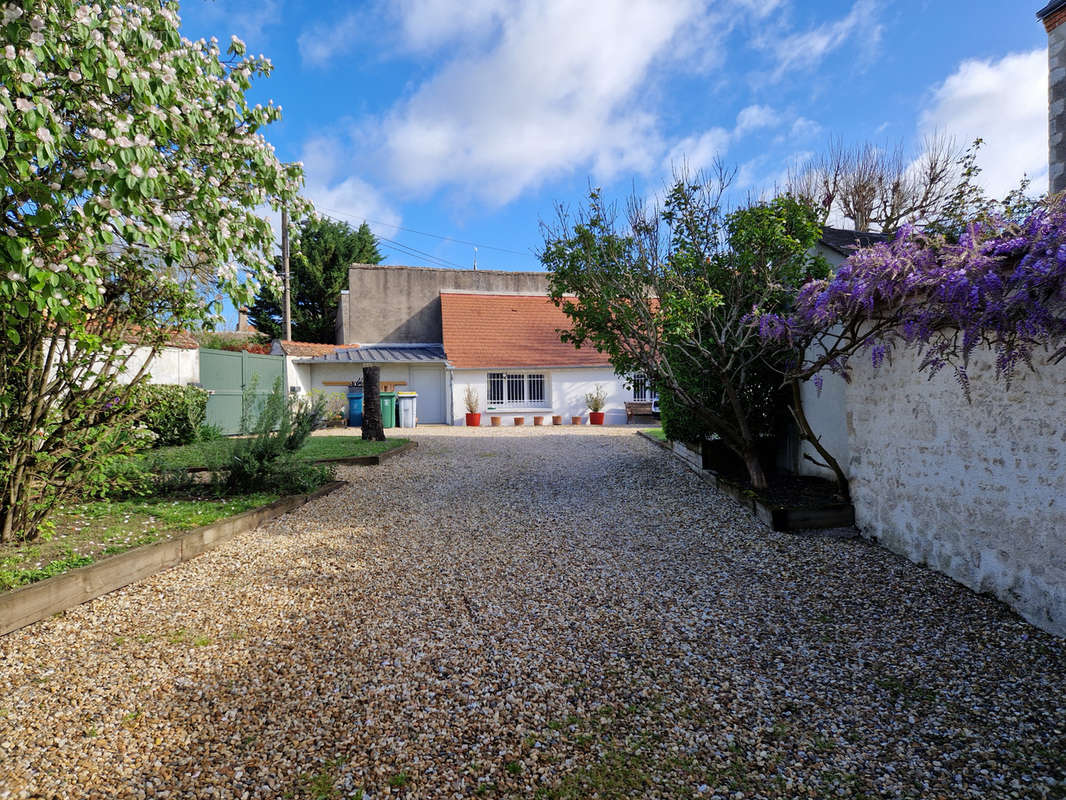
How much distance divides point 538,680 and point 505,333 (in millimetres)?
17194

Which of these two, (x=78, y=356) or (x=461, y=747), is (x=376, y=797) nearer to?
(x=461, y=747)

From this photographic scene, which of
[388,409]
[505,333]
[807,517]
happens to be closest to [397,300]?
[505,333]

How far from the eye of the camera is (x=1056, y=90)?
8.30 metres

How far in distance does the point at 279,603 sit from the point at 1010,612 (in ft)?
14.5

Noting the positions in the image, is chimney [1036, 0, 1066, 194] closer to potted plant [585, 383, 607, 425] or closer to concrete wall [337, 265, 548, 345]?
potted plant [585, 383, 607, 425]

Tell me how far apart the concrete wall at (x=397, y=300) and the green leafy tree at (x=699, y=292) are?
45.5 ft

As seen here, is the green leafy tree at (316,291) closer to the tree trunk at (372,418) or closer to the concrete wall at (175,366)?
the concrete wall at (175,366)

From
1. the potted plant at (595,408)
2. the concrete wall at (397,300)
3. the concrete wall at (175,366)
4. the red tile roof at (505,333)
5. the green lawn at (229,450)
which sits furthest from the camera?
the concrete wall at (397,300)

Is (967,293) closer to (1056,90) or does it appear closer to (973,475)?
(973,475)

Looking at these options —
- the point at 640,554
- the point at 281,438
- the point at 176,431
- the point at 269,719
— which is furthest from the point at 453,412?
the point at 269,719

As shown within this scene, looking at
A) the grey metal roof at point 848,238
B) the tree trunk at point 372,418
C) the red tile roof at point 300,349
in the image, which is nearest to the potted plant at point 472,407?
the red tile roof at point 300,349

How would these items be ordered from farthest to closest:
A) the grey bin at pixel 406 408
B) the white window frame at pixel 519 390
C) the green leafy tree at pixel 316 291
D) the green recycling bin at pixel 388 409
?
the green leafy tree at pixel 316 291, the white window frame at pixel 519 390, the grey bin at pixel 406 408, the green recycling bin at pixel 388 409

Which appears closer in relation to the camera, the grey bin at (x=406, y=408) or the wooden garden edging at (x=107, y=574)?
the wooden garden edging at (x=107, y=574)

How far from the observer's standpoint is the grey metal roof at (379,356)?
17.0 metres
